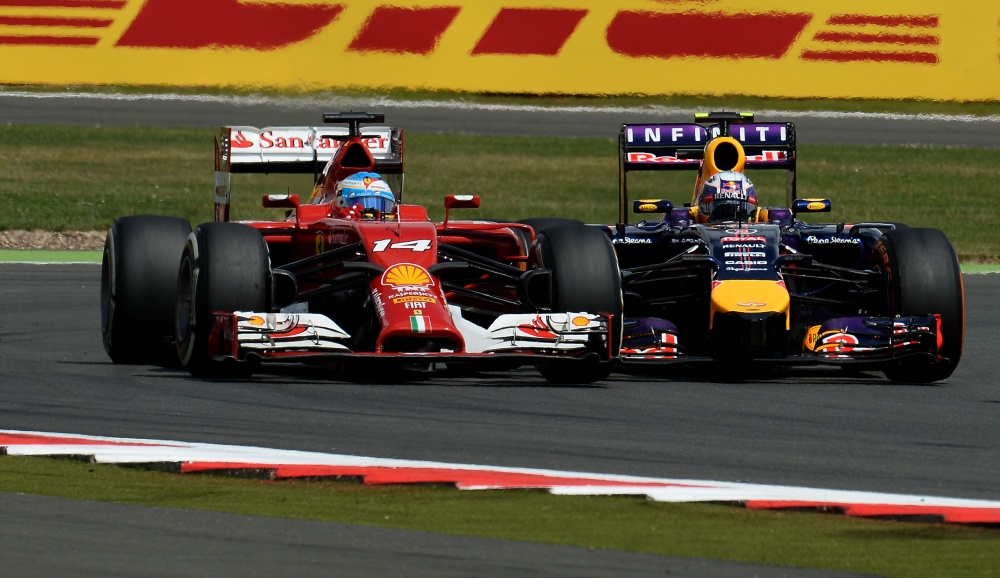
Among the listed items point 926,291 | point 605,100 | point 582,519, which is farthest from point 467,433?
point 605,100

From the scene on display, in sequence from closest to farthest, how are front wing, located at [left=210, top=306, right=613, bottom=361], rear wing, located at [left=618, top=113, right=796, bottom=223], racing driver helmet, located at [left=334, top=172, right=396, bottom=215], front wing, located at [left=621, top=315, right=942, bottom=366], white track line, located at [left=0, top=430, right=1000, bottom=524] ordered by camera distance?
white track line, located at [left=0, top=430, right=1000, bottom=524]
front wing, located at [left=210, top=306, right=613, bottom=361]
front wing, located at [left=621, top=315, right=942, bottom=366]
racing driver helmet, located at [left=334, top=172, right=396, bottom=215]
rear wing, located at [left=618, top=113, right=796, bottom=223]

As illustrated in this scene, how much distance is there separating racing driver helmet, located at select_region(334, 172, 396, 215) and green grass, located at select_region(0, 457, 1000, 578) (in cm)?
551

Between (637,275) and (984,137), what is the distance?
22.7 m

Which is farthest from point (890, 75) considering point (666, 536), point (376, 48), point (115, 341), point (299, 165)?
point (666, 536)

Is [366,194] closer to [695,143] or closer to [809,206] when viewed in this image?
[695,143]

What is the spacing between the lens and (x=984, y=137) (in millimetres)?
35312

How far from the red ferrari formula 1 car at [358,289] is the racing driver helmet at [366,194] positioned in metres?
0.01

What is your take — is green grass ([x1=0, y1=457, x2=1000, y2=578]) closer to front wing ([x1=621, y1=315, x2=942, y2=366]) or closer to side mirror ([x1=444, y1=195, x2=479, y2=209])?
front wing ([x1=621, y1=315, x2=942, y2=366])

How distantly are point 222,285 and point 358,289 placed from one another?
3.81 feet

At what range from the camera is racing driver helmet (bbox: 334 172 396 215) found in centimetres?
1420

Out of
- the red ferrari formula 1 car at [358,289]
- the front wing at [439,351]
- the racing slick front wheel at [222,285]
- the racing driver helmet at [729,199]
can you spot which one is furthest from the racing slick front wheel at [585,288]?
the racing driver helmet at [729,199]

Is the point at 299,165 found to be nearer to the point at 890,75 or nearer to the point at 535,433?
the point at 535,433

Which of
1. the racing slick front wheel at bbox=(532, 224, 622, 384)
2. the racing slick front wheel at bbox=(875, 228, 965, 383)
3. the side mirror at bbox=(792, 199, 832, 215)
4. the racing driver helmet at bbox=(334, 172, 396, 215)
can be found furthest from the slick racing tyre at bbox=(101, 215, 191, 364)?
the racing slick front wheel at bbox=(875, 228, 965, 383)

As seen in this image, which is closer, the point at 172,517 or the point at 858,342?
the point at 172,517
